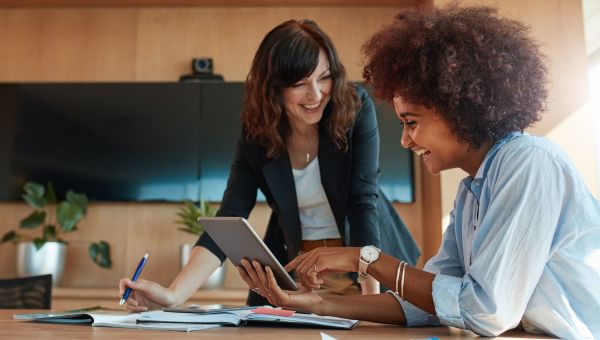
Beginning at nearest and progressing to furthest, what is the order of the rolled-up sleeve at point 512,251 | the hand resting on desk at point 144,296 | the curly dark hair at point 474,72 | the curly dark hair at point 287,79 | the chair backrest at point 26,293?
the rolled-up sleeve at point 512,251 → the curly dark hair at point 474,72 → the hand resting on desk at point 144,296 → the curly dark hair at point 287,79 → the chair backrest at point 26,293

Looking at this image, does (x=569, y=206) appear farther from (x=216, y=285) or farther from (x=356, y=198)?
(x=216, y=285)

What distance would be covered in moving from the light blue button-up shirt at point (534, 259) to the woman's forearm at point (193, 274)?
0.82 meters

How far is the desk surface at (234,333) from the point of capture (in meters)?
0.98

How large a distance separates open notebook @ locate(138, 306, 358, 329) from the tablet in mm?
109

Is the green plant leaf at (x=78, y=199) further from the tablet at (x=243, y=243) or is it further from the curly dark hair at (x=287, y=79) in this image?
the tablet at (x=243, y=243)

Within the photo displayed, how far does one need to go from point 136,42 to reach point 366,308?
350 centimetres

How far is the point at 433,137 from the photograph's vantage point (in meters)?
1.20

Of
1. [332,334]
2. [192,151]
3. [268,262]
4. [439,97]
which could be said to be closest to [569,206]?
[439,97]

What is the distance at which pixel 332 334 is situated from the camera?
1.03 m

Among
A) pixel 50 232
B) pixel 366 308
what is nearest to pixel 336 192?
pixel 366 308

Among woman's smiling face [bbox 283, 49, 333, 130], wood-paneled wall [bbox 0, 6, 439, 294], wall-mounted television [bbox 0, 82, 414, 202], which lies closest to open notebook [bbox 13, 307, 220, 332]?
woman's smiling face [bbox 283, 49, 333, 130]

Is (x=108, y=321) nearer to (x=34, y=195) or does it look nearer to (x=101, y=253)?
(x=101, y=253)

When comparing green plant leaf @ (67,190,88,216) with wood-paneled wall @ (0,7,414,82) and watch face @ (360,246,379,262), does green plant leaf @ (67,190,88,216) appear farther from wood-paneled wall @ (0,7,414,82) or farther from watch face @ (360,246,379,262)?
watch face @ (360,246,379,262)

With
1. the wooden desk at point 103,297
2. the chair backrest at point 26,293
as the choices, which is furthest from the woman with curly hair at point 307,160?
the wooden desk at point 103,297
